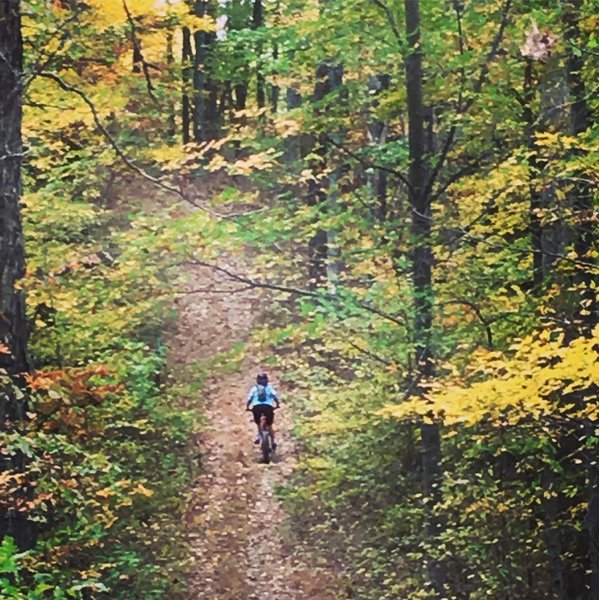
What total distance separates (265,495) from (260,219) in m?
6.93

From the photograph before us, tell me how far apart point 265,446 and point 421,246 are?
7132 mm

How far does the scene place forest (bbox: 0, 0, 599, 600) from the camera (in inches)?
253

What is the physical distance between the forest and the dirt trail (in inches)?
2.0

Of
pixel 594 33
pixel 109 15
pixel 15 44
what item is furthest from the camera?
pixel 109 15

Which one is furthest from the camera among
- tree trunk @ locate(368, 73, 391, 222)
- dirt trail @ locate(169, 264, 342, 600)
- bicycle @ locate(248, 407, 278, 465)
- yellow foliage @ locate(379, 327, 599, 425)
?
tree trunk @ locate(368, 73, 391, 222)

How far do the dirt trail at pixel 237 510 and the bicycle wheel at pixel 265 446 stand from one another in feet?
0.55

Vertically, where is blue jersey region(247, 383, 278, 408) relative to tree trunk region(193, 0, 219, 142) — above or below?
below

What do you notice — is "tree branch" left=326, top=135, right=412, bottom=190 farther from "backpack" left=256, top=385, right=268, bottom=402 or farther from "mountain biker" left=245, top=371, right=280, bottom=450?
"backpack" left=256, top=385, right=268, bottom=402

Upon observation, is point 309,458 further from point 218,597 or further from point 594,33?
point 594,33

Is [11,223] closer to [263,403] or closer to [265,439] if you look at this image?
[263,403]

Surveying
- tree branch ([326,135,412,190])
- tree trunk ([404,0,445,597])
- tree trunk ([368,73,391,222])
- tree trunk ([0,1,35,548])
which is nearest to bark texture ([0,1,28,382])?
tree trunk ([0,1,35,548])

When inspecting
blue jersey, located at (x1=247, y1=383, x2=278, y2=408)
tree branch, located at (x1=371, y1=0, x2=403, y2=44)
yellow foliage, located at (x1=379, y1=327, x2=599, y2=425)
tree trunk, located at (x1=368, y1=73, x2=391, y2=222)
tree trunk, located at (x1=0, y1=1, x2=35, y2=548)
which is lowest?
yellow foliage, located at (x1=379, y1=327, x2=599, y2=425)

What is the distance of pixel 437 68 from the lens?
9.16 m

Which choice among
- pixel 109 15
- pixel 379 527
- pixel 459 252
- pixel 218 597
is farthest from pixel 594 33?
pixel 218 597
